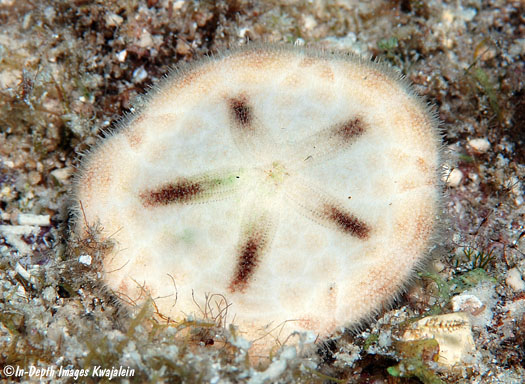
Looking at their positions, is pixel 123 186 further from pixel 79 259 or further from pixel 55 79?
pixel 55 79

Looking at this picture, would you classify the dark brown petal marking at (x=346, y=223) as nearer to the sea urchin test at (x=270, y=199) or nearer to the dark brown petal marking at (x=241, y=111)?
the sea urchin test at (x=270, y=199)

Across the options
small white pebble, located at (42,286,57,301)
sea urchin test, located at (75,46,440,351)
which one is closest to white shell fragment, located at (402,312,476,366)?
sea urchin test, located at (75,46,440,351)

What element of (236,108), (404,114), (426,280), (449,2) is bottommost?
(426,280)

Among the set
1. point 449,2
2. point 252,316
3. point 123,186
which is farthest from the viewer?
point 449,2

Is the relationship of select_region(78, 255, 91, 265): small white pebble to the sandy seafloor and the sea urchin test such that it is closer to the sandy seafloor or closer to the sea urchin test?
the sandy seafloor

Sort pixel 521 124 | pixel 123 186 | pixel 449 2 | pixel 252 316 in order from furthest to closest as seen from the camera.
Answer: pixel 449 2
pixel 521 124
pixel 123 186
pixel 252 316

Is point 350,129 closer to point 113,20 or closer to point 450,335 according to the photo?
point 450,335

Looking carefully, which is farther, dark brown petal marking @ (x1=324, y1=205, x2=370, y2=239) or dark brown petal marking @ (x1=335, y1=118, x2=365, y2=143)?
dark brown petal marking @ (x1=335, y1=118, x2=365, y2=143)

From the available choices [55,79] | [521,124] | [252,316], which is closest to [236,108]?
[252,316]
